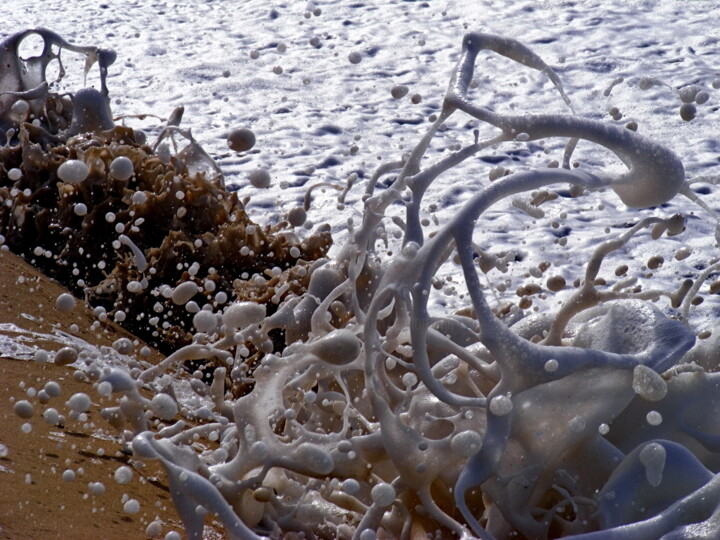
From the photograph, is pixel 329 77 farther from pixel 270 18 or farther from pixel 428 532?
pixel 428 532

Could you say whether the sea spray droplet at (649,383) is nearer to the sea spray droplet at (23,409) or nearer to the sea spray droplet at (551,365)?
the sea spray droplet at (551,365)

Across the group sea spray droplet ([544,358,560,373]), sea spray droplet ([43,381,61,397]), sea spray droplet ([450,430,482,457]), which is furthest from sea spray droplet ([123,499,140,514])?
sea spray droplet ([544,358,560,373])

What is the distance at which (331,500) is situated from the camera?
1.39m

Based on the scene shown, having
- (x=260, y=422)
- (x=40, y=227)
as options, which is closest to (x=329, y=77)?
(x=40, y=227)

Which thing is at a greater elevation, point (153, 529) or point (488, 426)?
point (488, 426)

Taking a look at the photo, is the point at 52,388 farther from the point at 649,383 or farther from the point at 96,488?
the point at 649,383

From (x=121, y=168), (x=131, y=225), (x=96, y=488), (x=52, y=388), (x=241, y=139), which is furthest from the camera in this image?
(x=131, y=225)

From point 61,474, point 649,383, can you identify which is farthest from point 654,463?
point 61,474

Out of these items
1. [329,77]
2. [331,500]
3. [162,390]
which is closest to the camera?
[331,500]

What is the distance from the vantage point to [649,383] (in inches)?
49.9

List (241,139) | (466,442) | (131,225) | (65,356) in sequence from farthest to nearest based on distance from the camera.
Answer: (131,225) < (241,139) < (65,356) < (466,442)

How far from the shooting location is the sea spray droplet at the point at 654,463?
1.26 metres

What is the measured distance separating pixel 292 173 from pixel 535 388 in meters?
3.48

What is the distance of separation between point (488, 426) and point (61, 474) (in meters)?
0.66
